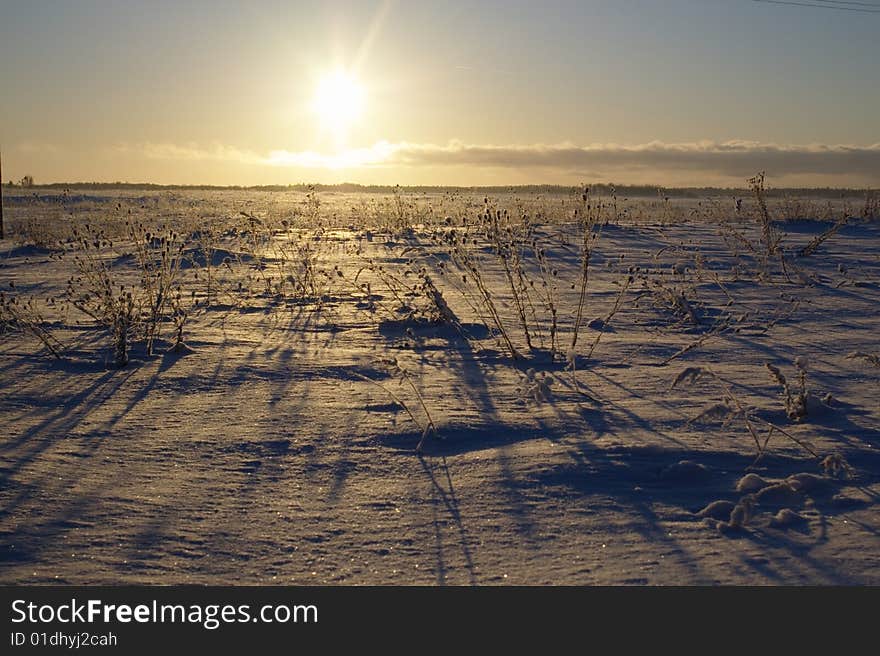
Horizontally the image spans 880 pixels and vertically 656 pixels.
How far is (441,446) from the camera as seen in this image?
11.0 ft

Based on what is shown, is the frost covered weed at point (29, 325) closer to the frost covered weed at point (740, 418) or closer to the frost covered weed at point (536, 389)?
the frost covered weed at point (536, 389)

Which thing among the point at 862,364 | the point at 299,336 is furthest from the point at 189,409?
the point at 862,364

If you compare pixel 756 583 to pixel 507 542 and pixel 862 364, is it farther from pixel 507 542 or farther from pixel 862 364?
pixel 862 364

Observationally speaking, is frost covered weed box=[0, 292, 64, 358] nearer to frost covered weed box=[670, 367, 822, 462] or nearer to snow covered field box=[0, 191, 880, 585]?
snow covered field box=[0, 191, 880, 585]

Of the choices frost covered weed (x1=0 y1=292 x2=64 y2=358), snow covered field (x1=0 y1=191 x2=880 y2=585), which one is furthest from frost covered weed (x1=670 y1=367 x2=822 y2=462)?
frost covered weed (x1=0 y1=292 x2=64 y2=358)

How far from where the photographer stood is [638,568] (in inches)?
89.7

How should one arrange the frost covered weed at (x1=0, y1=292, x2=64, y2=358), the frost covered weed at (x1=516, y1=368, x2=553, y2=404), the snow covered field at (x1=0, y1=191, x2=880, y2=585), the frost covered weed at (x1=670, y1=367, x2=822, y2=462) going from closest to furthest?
A: the snow covered field at (x1=0, y1=191, x2=880, y2=585), the frost covered weed at (x1=670, y1=367, x2=822, y2=462), the frost covered weed at (x1=516, y1=368, x2=553, y2=404), the frost covered weed at (x1=0, y1=292, x2=64, y2=358)

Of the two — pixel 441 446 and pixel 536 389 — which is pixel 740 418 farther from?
pixel 441 446

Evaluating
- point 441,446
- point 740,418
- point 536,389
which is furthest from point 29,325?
point 740,418

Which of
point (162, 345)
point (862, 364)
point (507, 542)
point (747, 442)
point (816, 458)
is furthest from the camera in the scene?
point (162, 345)

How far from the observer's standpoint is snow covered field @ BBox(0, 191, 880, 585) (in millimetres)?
2375

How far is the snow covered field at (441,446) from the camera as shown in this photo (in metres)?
2.38

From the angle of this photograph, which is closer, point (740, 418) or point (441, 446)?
point (441, 446)

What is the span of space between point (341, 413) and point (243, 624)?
68.4 inches
